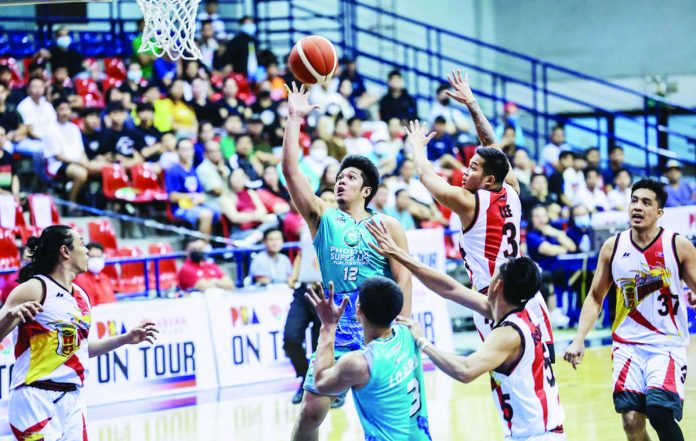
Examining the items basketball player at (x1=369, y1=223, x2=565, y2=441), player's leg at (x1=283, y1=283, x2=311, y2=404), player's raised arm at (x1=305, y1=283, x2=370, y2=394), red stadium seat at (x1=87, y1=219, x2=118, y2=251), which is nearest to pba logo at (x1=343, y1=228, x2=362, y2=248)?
basketball player at (x1=369, y1=223, x2=565, y2=441)

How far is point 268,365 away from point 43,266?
606 centimetres

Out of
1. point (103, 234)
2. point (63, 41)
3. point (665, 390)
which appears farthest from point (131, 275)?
point (665, 390)

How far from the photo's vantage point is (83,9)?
18.8m

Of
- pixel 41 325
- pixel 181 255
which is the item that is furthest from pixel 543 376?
pixel 181 255

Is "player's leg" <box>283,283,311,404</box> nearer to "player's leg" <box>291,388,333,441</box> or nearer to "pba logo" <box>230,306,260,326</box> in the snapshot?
"pba logo" <box>230,306,260,326</box>

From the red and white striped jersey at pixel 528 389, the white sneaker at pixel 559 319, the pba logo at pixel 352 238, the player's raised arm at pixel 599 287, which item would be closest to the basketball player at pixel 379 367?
the red and white striped jersey at pixel 528 389

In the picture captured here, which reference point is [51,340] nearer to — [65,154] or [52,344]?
[52,344]

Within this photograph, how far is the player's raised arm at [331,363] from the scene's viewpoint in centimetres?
510

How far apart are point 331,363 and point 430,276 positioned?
0.79m

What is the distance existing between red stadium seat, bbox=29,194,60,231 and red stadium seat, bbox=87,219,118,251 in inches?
28.0

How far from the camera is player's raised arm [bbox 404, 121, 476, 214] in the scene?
681cm

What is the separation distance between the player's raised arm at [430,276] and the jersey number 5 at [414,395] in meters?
0.57

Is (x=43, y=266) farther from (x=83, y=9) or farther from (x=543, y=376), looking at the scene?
(x=83, y=9)

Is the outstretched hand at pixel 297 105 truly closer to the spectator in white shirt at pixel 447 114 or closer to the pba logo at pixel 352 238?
the pba logo at pixel 352 238
